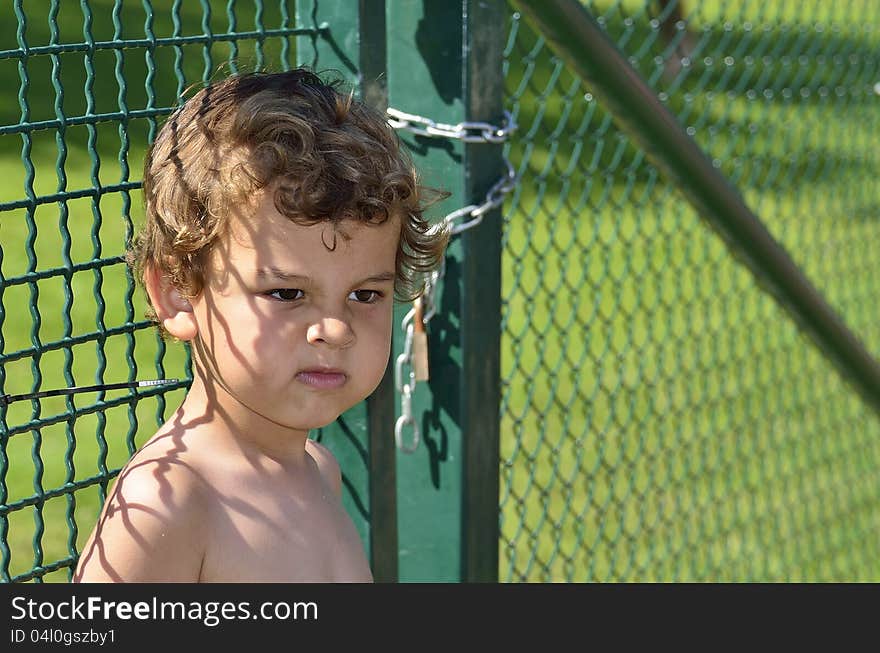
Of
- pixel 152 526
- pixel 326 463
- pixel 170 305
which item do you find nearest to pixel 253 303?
pixel 170 305

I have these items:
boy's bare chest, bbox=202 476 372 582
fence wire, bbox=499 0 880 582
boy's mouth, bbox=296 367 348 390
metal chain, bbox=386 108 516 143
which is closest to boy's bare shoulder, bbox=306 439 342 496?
boy's bare chest, bbox=202 476 372 582

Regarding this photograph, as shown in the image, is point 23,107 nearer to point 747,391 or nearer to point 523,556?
point 523,556

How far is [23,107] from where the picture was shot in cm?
164

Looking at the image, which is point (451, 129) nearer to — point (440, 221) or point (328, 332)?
Result: point (440, 221)

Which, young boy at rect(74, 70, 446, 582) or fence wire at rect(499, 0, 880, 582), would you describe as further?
fence wire at rect(499, 0, 880, 582)

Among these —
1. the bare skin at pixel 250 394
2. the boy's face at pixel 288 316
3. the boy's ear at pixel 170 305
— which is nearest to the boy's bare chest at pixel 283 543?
the bare skin at pixel 250 394

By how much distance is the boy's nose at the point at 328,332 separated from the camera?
177 cm

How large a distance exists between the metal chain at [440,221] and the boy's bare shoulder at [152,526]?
59 cm

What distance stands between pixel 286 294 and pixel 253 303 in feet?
0.16

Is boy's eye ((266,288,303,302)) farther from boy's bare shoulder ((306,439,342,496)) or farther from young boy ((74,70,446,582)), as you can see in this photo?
boy's bare shoulder ((306,439,342,496))

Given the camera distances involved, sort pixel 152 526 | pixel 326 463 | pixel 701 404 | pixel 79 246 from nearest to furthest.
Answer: pixel 152 526 → pixel 326 463 → pixel 701 404 → pixel 79 246

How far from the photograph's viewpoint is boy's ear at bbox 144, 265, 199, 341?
6.05ft

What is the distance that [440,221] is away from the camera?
88.2 inches

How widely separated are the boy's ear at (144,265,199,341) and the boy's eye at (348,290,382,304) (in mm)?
229
